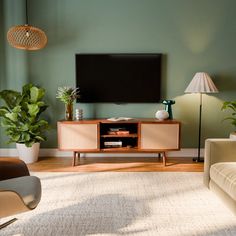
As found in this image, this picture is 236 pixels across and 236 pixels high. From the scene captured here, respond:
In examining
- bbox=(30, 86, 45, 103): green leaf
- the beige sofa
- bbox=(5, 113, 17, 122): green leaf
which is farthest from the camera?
bbox=(30, 86, 45, 103): green leaf

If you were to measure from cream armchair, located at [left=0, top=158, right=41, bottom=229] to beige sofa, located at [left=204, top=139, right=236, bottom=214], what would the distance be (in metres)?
1.44

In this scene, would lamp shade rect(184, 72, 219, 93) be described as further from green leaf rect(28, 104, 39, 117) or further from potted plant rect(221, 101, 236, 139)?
green leaf rect(28, 104, 39, 117)

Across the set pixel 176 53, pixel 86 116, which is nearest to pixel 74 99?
pixel 86 116

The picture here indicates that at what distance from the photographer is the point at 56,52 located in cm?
419

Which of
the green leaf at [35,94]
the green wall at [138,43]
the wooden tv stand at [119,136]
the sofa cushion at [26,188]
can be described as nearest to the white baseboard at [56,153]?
the green wall at [138,43]

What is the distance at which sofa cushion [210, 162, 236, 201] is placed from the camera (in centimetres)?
210

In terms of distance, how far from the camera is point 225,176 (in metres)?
2.24

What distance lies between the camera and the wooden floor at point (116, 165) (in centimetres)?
363

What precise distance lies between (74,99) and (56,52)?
774 mm

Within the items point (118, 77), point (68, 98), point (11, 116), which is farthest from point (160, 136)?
point (11, 116)

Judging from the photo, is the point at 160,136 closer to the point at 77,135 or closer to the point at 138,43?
the point at 77,135

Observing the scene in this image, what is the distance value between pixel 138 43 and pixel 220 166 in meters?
2.38

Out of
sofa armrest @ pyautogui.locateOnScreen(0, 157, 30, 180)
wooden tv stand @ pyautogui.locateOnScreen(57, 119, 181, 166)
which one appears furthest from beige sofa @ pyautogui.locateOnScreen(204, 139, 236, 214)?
sofa armrest @ pyautogui.locateOnScreen(0, 157, 30, 180)

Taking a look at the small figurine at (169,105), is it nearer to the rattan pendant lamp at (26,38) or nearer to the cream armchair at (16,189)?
the rattan pendant lamp at (26,38)
